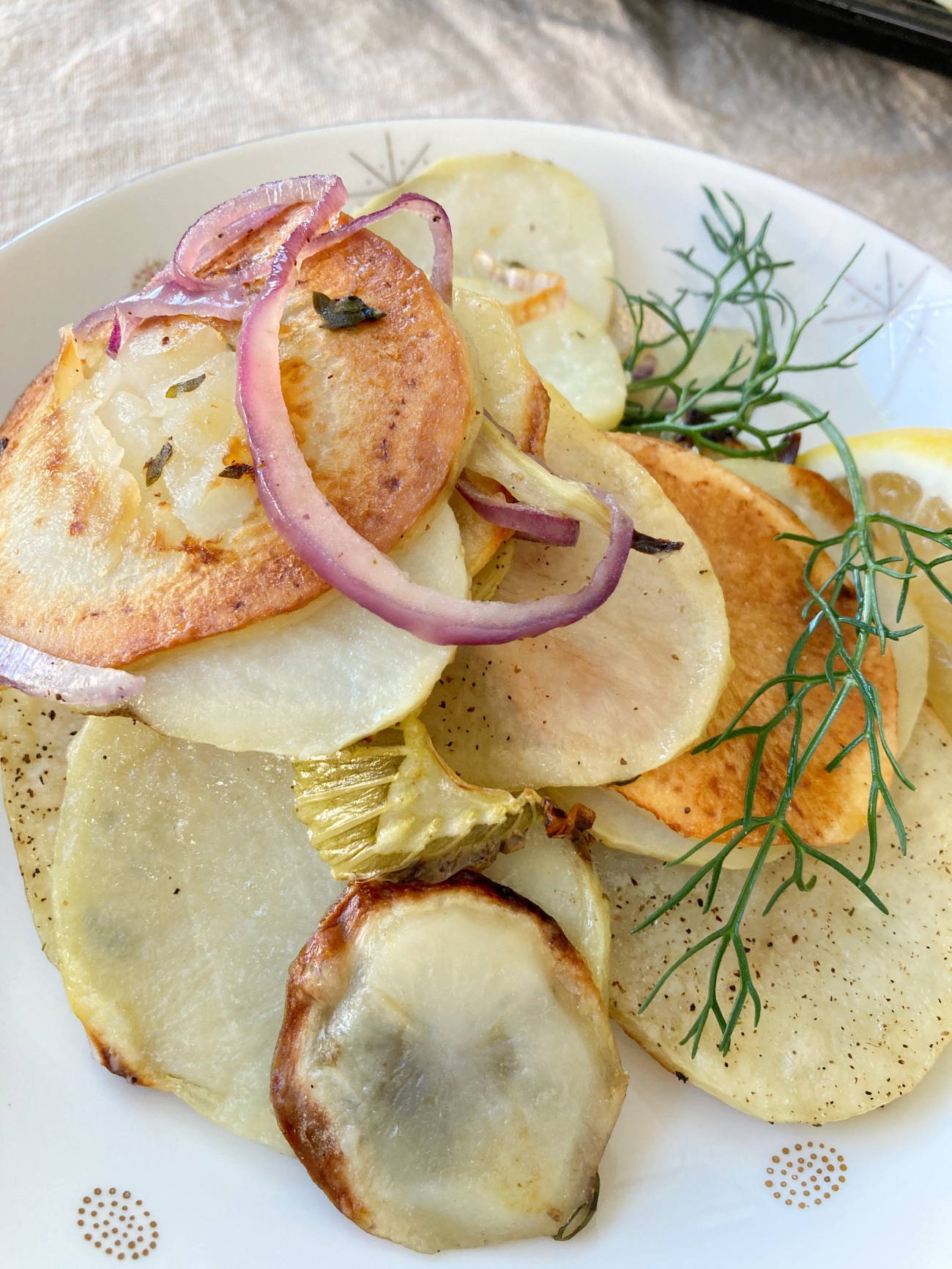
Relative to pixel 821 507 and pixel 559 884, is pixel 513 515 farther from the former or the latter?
pixel 821 507

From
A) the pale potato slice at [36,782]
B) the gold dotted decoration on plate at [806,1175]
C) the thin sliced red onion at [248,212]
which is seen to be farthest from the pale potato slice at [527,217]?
the gold dotted decoration on plate at [806,1175]

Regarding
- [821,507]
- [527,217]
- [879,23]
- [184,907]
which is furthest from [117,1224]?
[879,23]

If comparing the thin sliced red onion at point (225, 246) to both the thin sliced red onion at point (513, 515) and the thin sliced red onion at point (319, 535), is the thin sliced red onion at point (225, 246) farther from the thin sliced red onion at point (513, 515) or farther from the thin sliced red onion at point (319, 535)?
the thin sliced red onion at point (513, 515)

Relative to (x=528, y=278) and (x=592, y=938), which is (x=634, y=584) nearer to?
(x=592, y=938)

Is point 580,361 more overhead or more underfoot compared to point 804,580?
more overhead

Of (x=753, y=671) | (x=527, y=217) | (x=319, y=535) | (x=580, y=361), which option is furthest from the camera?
(x=527, y=217)

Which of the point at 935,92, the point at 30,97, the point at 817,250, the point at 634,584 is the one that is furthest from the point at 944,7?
the point at 30,97
